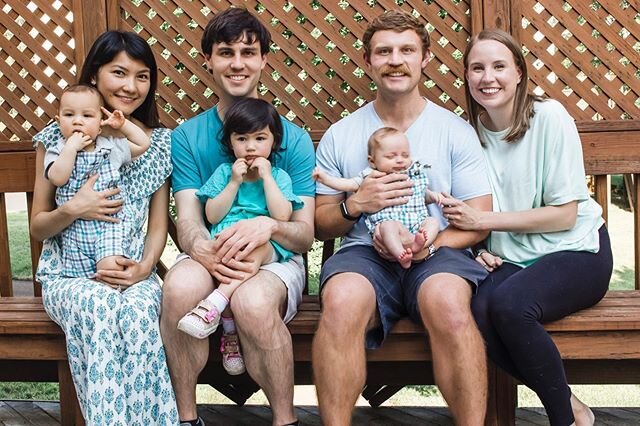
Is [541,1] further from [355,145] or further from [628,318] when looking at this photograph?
[628,318]

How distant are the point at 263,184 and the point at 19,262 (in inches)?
224

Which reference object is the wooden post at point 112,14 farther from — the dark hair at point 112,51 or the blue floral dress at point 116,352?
the blue floral dress at point 116,352

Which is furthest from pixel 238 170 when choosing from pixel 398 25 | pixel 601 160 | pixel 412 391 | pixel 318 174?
pixel 412 391

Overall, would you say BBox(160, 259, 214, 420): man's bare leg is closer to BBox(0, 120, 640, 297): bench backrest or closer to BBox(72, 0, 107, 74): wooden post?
BBox(0, 120, 640, 297): bench backrest

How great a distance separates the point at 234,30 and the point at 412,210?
99cm

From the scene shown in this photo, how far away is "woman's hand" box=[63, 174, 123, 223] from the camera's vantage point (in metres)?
3.08

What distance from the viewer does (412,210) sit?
121 inches

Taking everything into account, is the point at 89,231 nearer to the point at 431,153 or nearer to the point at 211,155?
the point at 211,155

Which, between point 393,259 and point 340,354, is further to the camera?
point 393,259

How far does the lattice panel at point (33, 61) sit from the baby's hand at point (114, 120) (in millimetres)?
903

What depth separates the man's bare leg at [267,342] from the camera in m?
2.79

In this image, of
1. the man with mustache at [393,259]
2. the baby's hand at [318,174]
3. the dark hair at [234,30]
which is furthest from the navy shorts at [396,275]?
the dark hair at [234,30]

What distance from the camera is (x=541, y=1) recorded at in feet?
12.1

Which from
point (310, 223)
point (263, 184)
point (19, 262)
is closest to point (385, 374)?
point (310, 223)
